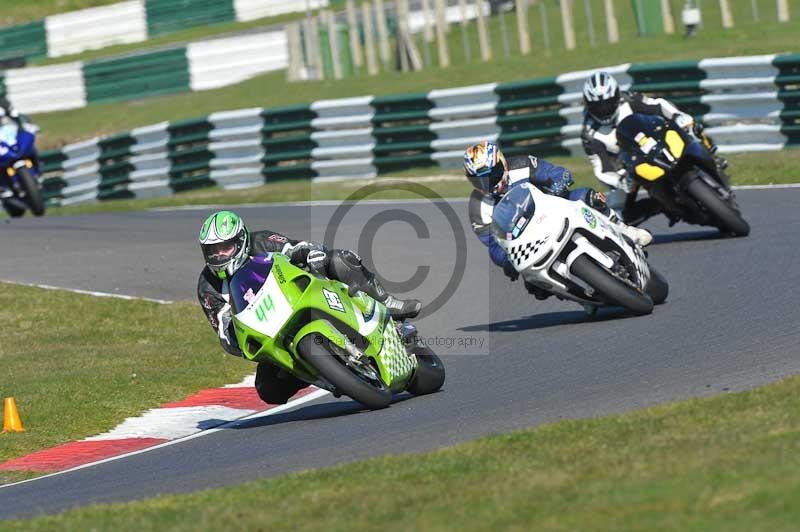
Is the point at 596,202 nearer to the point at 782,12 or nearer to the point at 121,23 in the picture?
the point at 782,12

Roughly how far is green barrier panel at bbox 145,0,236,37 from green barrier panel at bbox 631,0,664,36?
18.4 metres

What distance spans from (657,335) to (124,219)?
13.2 meters

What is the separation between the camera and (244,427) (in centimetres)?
963

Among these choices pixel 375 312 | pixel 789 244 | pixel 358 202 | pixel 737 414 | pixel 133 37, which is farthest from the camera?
pixel 133 37

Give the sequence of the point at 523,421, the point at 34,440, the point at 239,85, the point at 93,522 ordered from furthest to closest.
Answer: the point at 239,85
the point at 34,440
the point at 523,421
the point at 93,522

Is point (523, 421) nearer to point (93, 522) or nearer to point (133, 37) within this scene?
point (93, 522)

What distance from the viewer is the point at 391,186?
875 inches

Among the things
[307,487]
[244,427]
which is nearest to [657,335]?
[244,427]

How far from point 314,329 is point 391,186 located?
45.0 ft

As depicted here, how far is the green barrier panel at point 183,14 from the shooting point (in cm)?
4272

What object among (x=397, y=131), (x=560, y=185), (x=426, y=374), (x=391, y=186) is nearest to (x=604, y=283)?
(x=560, y=185)

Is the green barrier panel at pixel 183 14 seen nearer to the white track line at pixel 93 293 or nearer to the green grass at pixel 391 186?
the green grass at pixel 391 186

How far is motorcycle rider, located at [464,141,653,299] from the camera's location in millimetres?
11055

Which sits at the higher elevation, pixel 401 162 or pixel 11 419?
pixel 11 419
